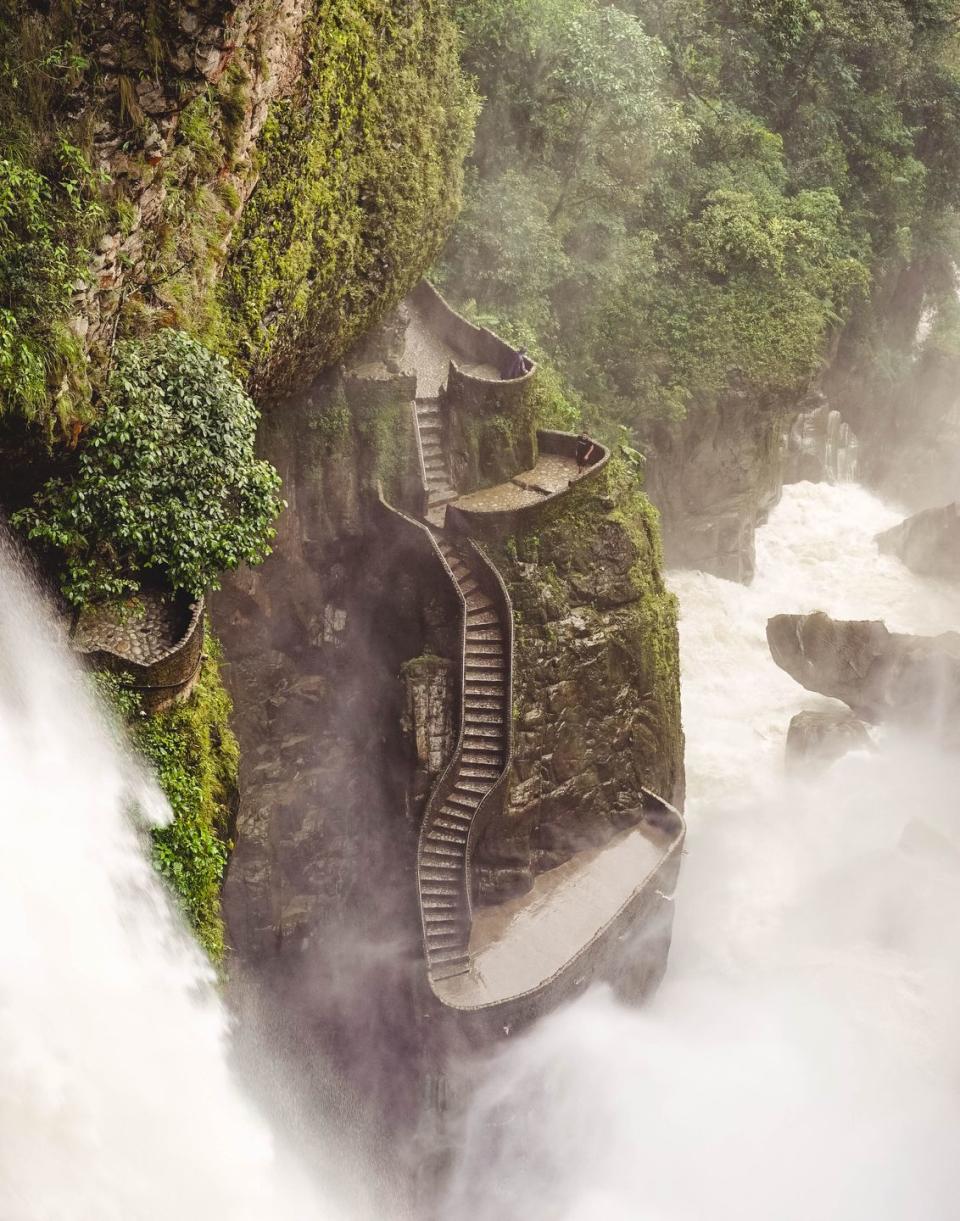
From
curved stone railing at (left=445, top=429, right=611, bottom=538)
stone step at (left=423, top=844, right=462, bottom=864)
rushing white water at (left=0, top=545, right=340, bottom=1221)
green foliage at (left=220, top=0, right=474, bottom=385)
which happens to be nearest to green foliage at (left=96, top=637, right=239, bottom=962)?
rushing white water at (left=0, top=545, right=340, bottom=1221)

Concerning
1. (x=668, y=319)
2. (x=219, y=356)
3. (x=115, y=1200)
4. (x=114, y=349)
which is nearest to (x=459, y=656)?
(x=219, y=356)

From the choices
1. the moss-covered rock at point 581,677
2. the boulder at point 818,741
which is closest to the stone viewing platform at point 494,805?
the moss-covered rock at point 581,677

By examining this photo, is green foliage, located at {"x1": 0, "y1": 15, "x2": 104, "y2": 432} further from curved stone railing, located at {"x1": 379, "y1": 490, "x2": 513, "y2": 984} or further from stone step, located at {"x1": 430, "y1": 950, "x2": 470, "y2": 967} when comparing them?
stone step, located at {"x1": 430, "y1": 950, "x2": 470, "y2": 967}

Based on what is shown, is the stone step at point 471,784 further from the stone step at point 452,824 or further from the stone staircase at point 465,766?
→ the stone step at point 452,824

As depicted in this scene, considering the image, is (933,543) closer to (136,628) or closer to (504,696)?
(504,696)

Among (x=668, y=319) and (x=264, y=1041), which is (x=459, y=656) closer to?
(x=264, y=1041)

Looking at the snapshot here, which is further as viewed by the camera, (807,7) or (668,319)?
(807,7)
